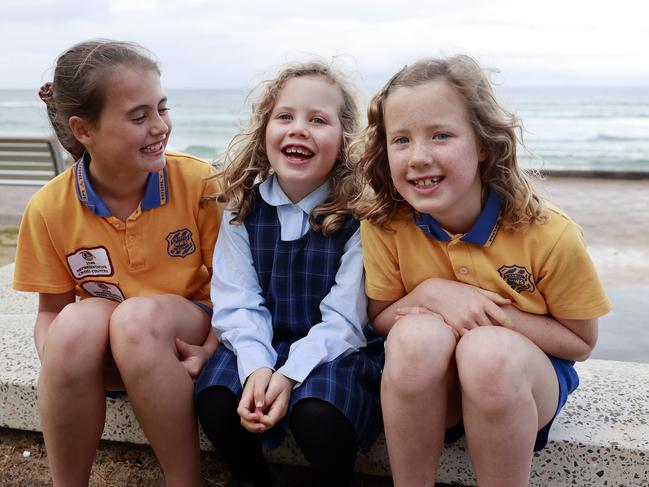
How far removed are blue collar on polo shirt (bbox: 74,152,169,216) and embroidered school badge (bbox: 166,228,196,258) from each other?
95 mm

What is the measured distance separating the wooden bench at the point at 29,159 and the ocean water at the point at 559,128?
8.54ft

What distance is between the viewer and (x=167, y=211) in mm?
1953

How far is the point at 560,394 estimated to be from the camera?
5.36ft

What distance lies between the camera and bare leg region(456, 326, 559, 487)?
1384 mm

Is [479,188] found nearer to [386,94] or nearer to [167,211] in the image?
[386,94]

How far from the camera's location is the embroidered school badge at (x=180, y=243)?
77.0 inches

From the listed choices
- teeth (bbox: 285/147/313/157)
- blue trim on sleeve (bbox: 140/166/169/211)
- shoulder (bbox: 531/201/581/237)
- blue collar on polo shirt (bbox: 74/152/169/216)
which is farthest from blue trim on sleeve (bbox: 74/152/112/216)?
shoulder (bbox: 531/201/581/237)

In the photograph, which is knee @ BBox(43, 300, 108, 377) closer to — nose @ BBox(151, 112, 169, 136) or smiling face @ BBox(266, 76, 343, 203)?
nose @ BBox(151, 112, 169, 136)

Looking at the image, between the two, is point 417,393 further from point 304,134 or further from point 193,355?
point 304,134

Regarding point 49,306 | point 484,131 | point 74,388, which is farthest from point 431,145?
point 49,306

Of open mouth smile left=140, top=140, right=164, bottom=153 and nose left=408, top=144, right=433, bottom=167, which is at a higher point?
nose left=408, top=144, right=433, bottom=167

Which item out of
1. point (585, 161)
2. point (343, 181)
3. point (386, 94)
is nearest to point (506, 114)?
point (386, 94)

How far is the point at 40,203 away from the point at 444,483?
1326 millimetres

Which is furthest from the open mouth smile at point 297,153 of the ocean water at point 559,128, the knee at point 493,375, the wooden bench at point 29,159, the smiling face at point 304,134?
the ocean water at point 559,128
